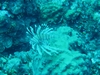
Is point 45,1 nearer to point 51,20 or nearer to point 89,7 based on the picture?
point 51,20

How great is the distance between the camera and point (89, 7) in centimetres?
455

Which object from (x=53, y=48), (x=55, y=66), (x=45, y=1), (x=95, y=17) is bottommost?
(x=55, y=66)

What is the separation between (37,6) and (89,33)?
5.07ft

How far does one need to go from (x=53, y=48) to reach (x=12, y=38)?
1153 millimetres

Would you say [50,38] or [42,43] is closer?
[42,43]

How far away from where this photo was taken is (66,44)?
349 cm

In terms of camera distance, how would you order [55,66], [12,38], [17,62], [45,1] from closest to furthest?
[55,66] < [17,62] < [12,38] < [45,1]

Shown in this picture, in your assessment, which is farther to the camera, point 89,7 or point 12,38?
point 89,7

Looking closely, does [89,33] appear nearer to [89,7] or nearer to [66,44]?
[89,7]

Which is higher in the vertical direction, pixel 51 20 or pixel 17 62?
pixel 51 20

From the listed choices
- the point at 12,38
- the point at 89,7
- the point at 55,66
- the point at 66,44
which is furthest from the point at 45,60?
the point at 89,7

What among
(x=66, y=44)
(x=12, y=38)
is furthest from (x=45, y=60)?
(x=12, y=38)

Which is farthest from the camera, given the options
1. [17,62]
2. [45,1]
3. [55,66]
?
[45,1]

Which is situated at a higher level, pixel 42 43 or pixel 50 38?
pixel 50 38
